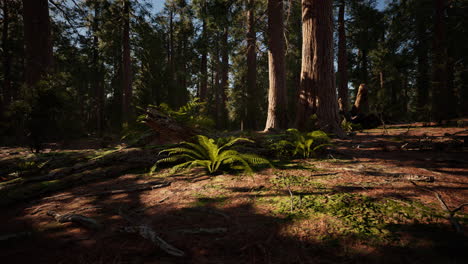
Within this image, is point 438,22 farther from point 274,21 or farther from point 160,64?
point 160,64

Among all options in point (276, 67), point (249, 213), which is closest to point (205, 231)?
point (249, 213)

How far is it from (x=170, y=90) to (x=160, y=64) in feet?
4.72

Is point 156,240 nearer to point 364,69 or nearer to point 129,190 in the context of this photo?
point 129,190

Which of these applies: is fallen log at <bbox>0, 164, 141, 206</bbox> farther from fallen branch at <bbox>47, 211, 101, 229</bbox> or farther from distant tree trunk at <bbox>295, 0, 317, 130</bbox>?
distant tree trunk at <bbox>295, 0, 317, 130</bbox>

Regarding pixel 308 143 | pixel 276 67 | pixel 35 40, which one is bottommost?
pixel 308 143

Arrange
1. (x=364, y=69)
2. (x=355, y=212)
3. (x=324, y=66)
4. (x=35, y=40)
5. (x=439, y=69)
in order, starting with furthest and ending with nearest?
(x=364, y=69) → (x=439, y=69) → (x=35, y=40) → (x=324, y=66) → (x=355, y=212)

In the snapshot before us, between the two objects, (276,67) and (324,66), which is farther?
(276,67)

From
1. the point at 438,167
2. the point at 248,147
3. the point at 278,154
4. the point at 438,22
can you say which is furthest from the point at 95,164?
the point at 438,22

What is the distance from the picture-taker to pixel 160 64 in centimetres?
1009

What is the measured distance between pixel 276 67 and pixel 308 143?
236 inches

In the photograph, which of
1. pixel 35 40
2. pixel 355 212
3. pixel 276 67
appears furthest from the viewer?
pixel 276 67

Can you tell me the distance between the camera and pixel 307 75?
586 centimetres

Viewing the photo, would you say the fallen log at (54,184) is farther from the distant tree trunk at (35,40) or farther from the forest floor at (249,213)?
the distant tree trunk at (35,40)

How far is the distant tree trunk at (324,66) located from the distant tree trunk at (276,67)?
3108mm
